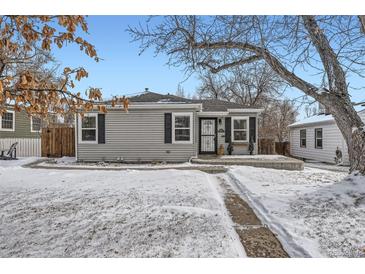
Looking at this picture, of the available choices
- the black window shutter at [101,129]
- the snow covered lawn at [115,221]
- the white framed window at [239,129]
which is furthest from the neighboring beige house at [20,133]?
the white framed window at [239,129]

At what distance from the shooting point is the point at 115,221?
3.20 meters

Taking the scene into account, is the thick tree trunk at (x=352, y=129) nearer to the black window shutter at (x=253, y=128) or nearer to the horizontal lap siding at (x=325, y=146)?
the black window shutter at (x=253, y=128)

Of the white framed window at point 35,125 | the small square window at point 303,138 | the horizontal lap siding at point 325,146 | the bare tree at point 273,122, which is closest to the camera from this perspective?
the horizontal lap siding at point 325,146

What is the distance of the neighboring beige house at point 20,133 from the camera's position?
12422 mm

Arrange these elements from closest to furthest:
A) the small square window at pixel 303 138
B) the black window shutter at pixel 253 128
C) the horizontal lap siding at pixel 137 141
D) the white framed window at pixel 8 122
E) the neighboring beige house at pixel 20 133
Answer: the horizontal lap siding at pixel 137 141, the black window shutter at pixel 253 128, the neighboring beige house at pixel 20 133, the white framed window at pixel 8 122, the small square window at pixel 303 138

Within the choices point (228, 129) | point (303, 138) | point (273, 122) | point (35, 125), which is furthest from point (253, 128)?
point (35, 125)

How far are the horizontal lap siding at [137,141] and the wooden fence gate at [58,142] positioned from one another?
222 centimetres

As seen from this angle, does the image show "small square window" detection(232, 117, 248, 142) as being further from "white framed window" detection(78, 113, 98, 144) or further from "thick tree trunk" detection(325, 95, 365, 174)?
"thick tree trunk" detection(325, 95, 365, 174)

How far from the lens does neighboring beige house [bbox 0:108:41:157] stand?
1242 cm

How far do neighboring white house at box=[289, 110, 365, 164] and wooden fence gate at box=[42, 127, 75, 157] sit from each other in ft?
41.5

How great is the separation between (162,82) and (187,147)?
4.36 m

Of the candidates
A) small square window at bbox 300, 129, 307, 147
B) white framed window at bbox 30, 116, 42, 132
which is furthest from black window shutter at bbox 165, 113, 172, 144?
white framed window at bbox 30, 116, 42, 132

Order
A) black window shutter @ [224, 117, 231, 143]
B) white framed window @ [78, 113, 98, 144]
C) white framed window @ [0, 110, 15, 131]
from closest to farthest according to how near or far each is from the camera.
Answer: white framed window @ [78, 113, 98, 144] → black window shutter @ [224, 117, 231, 143] → white framed window @ [0, 110, 15, 131]
